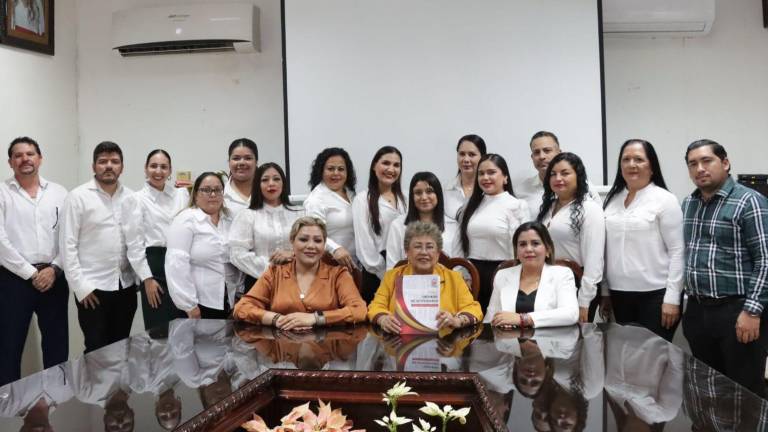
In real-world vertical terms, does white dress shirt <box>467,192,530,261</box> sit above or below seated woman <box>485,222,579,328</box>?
above

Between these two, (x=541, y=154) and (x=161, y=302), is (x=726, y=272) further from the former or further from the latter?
(x=161, y=302)

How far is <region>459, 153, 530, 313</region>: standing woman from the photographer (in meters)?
2.77

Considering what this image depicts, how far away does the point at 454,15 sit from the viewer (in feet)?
12.3

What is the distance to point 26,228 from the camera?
312 centimetres

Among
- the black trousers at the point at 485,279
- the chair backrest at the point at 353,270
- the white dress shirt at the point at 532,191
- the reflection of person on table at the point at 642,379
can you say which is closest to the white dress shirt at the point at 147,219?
the chair backrest at the point at 353,270

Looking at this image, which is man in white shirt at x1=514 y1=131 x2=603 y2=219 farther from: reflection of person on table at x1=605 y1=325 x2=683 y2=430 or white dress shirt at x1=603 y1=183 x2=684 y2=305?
reflection of person on table at x1=605 y1=325 x2=683 y2=430

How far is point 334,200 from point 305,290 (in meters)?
0.80

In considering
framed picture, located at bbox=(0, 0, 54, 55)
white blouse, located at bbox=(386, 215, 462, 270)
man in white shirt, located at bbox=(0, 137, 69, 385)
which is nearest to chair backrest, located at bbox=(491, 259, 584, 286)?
white blouse, located at bbox=(386, 215, 462, 270)

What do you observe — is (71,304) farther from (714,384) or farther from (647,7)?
(647,7)

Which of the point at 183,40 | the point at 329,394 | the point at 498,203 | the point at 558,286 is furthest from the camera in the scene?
the point at 183,40

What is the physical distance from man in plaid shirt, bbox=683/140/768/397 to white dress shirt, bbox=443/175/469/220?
1.12 meters

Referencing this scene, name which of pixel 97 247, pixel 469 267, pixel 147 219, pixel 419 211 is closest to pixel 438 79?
pixel 419 211

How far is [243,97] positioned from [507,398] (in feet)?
11.4

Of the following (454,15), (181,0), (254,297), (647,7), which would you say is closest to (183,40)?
(181,0)
